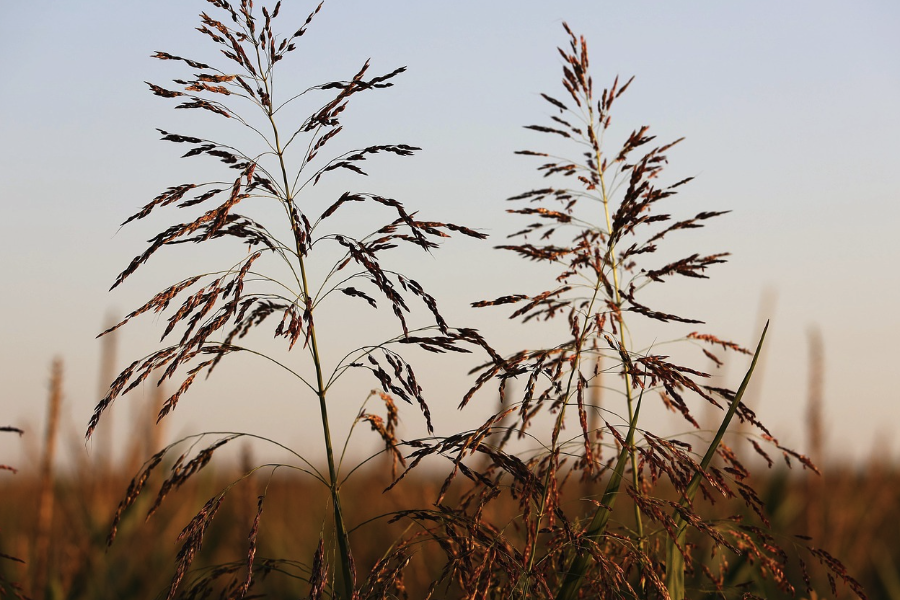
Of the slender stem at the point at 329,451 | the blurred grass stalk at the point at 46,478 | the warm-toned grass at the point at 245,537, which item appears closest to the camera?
the slender stem at the point at 329,451

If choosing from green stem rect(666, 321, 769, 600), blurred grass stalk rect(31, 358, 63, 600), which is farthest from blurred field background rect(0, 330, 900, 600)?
green stem rect(666, 321, 769, 600)

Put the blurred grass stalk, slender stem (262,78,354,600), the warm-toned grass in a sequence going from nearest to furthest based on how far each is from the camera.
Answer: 1. slender stem (262,78,354,600)
2. the blurred grass stalk
3. the warm-toned grass

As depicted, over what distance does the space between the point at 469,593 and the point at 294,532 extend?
6.80 m

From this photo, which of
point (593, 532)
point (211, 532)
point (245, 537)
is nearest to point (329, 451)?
point (593, 532)

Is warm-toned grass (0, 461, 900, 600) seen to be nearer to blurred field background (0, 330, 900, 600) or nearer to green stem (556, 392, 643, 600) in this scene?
blurred field background (0, 330, 900, 600)

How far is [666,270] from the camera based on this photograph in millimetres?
2760

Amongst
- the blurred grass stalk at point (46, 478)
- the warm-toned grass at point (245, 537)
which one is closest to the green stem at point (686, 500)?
the warm-toned grass at point (245, 537)

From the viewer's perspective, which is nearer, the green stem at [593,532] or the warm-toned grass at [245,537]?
the green stem at [593,532]

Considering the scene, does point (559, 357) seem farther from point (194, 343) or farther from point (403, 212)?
point (194, 343)

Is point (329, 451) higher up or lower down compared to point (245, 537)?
higher up

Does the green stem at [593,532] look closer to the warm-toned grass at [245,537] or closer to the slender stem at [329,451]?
the slender stem at [329,451]

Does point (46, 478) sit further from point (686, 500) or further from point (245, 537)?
point (686, 500)

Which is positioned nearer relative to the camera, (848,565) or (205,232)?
(205,232)

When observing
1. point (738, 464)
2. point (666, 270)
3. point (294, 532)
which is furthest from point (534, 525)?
point (294, 532)
